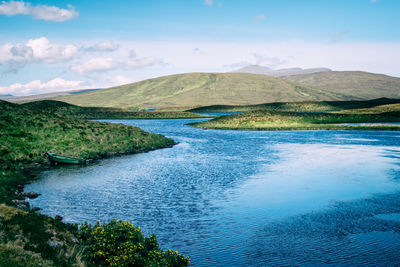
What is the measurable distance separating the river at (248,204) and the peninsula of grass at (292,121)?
59.6 meters

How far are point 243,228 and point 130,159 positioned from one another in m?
32.2

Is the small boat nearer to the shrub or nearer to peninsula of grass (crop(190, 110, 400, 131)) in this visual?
the shrub

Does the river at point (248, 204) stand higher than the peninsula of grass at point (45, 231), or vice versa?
the peninsula of grass at point (45, 231)

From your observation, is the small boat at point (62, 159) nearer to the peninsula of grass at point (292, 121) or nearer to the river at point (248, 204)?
the river at point (248, 204)

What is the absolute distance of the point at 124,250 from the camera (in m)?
15.1

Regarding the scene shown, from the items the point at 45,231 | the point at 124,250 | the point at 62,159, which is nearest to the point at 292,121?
the point at 62,159

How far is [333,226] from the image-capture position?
842 inches

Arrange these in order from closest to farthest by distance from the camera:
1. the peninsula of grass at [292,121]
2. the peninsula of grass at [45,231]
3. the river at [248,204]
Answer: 1. the peninsula of grass at [45,231]
2. the river at [248,204]
3. the peninsula of grass at [292,121]

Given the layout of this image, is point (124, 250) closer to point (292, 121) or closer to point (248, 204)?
point (248, 204)

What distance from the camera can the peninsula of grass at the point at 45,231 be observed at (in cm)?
1412

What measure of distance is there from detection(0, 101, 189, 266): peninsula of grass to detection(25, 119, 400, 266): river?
234 cm

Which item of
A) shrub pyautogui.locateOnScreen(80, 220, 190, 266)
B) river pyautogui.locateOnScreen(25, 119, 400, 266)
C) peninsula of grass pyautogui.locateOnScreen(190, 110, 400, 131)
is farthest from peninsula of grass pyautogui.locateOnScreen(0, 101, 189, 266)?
peninsula of grass pyautogui.locateOnScreen(190, 110, 400, 131)

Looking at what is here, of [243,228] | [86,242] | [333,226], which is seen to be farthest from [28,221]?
[333,226]

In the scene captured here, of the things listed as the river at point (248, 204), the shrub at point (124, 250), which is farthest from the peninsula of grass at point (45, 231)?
the river at point (248, 204)
